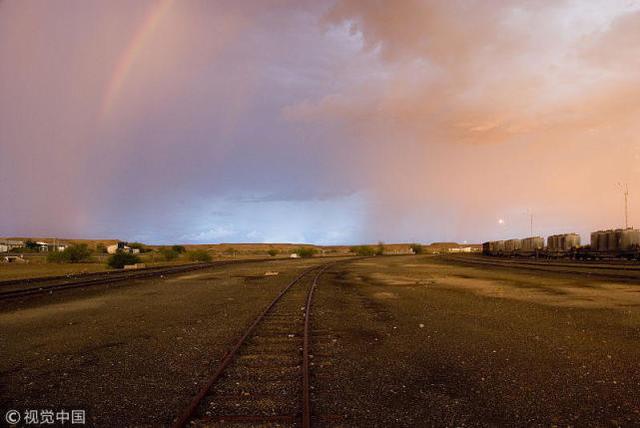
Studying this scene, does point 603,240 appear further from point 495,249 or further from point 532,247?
point 495,249

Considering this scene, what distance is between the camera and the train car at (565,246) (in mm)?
56662

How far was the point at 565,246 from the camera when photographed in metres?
58.3

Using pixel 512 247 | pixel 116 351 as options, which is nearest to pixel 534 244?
pixel 512 247

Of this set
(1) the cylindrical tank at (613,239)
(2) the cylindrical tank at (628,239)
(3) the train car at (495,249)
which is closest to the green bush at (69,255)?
(1) the cylindrical tank at (613,239)

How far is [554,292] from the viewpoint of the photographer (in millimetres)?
18719

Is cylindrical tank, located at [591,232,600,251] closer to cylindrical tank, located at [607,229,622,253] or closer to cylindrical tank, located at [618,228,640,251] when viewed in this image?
cylindrical tank, located at [607,229,622,253]

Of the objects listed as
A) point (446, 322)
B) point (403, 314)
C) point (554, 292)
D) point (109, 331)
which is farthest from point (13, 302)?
point (554, 292)

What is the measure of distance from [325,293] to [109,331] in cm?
961

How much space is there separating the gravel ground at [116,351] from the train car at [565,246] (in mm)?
52827

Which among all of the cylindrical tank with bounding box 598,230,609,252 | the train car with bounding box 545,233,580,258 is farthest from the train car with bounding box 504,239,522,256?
the cylindrical tank with bounding box 598,230,609,252

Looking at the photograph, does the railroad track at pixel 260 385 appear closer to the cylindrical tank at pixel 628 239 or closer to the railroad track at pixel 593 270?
the railroad track at pixel 593 270

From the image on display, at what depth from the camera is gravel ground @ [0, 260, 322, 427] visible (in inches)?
236

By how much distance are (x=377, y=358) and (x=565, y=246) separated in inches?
2352

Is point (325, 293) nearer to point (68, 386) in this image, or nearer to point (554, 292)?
point (554, 292)
